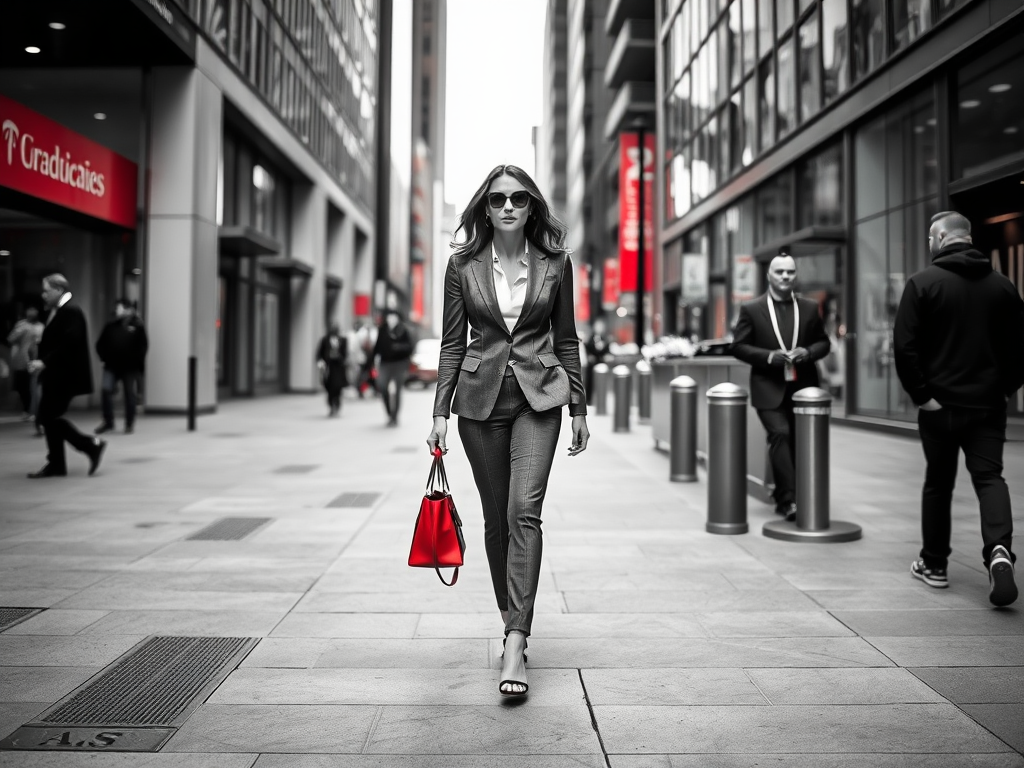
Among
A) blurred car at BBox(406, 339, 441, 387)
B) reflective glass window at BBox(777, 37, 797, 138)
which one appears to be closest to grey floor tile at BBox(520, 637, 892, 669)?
reflective glass window at BBox(777, 37, 797, 138)

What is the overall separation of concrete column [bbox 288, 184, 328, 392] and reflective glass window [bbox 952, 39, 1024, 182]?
70.5ft

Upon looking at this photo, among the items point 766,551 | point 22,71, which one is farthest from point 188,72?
point 766,551

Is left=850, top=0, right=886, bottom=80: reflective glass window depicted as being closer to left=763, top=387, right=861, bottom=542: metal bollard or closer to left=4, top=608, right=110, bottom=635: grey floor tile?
left=763, top=387, right=861, bottom=542: metal bollard

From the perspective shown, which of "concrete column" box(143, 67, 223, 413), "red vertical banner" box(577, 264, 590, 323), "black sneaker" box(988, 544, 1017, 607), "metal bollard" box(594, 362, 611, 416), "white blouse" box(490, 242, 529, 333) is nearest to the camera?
"white blouse" box(490, 242, 529, 333)

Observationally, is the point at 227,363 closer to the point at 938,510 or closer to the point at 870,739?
the point at 938,510

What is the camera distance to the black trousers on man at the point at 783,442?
721 cm

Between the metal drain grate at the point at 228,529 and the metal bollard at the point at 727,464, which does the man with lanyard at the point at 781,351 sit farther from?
the metal drain grate at the point at 228,529

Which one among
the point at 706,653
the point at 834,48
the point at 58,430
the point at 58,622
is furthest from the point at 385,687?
the point at 834,48

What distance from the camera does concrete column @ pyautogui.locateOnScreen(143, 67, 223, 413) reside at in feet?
59.8

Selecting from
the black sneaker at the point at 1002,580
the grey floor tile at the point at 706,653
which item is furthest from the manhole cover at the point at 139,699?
the black sneaker at the point at 1002,580

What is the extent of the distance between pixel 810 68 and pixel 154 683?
58.2 ft

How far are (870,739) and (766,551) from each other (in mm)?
3305

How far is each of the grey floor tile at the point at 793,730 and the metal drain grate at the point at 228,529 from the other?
4.03 meters

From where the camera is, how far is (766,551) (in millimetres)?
6332
